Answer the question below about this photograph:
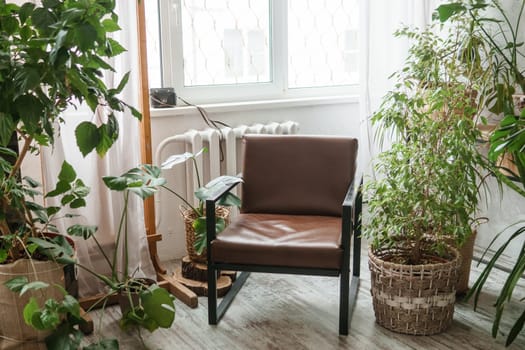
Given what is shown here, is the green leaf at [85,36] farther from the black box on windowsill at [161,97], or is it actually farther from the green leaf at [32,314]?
the black box on windowsill at [161,97]

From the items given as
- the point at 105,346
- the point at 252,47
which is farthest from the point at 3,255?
the point at 252,47

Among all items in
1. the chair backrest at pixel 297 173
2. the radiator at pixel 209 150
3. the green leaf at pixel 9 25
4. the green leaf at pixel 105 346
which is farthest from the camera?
the radiator at pixel 209 150

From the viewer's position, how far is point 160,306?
94.5 inches

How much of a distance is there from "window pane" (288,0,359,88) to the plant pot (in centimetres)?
212

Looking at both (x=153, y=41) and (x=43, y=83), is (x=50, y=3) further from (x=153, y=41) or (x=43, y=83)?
(x=153, y=41)

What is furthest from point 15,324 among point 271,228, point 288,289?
point 288,289

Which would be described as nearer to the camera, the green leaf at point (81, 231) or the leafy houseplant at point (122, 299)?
the leafy houseplant at point (122, 299)

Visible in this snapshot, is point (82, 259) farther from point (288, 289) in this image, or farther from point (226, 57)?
point (226, 57)

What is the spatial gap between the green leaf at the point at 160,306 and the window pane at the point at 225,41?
1464mm

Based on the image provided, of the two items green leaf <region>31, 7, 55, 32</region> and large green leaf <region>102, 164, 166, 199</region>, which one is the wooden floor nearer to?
large green leaf <region>102, 164, 166, 199</region>

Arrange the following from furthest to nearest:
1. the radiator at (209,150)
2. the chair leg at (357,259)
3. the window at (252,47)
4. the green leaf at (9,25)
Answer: the window at (252,47) < the radiator at (209,150) < the chair leg at (357,259) < the green leaf at (9,25)

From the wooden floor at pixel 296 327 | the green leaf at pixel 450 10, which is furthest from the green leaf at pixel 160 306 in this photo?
the green leaf at pixel 450 10

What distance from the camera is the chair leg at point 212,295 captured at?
260 centimetres

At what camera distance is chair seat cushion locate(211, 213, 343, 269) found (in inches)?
96.7
